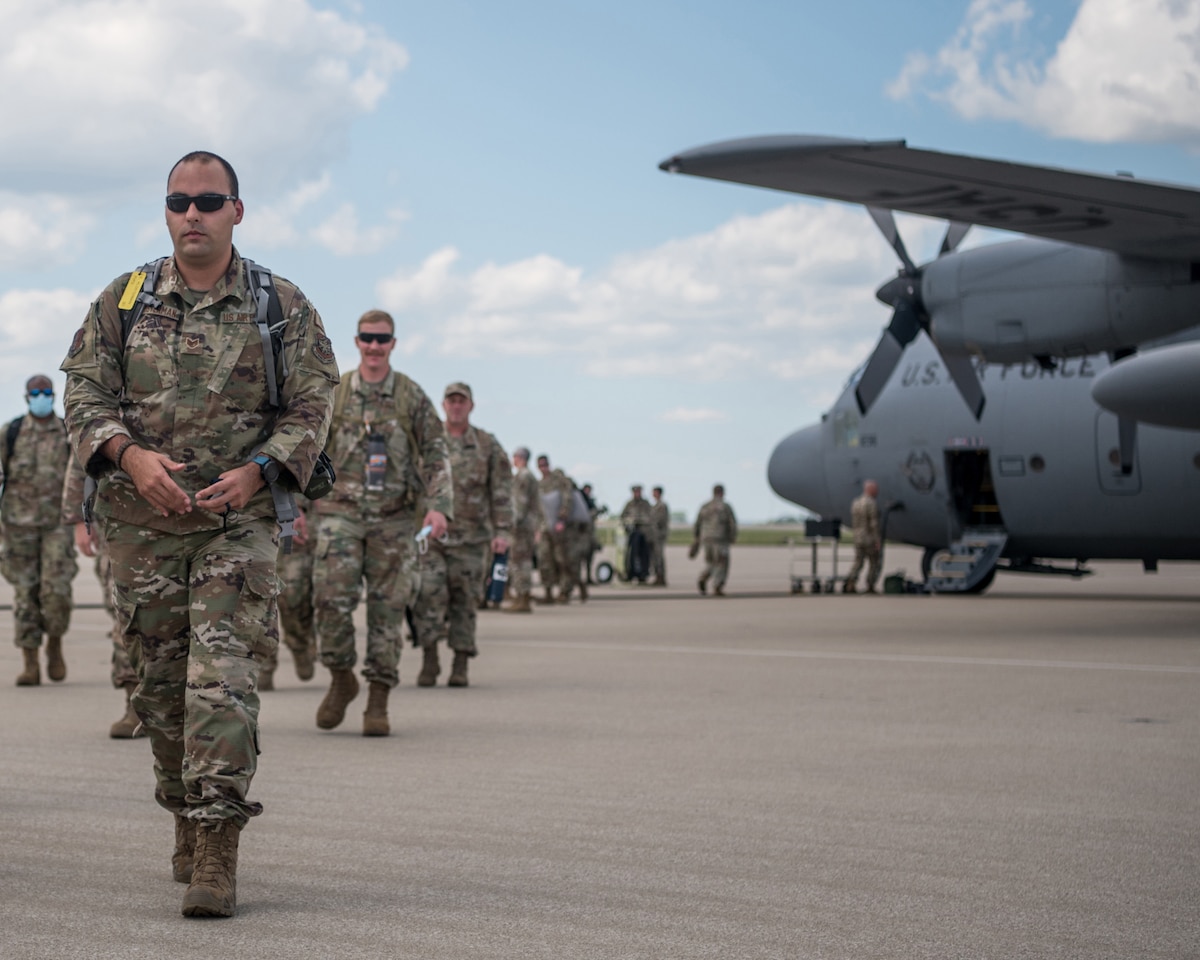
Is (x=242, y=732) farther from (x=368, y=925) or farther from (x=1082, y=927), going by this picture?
(x=1082, y=927)

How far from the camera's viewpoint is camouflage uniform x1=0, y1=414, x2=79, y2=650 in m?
10.2

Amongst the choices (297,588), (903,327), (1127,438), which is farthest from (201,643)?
(1127,438)

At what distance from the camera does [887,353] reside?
53.5 ft

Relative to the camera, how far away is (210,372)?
14.2 ft

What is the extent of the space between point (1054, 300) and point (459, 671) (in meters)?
6.96

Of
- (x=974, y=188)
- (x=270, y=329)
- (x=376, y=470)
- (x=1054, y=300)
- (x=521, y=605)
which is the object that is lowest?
(x=521, y=605)

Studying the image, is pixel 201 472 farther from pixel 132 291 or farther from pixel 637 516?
pixel 637 516

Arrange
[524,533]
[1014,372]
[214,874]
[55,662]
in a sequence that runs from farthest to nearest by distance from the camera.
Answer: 1. [1014,372]
2. [524,533]
3. [55,662]
4. [214,874]

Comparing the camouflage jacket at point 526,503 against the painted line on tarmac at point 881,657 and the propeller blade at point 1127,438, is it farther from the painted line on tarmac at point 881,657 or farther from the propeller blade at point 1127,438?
the propeller blade at point 1127,438

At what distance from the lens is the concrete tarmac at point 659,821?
12.7 ft

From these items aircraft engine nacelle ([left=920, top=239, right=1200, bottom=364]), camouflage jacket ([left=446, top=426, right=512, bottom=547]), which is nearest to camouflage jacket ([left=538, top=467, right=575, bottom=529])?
aircraft engine nacelle ([left=920, top=239, right=1200, bottom=364])

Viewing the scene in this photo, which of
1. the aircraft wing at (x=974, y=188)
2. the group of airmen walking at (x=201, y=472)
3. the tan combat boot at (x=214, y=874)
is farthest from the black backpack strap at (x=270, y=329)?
the aircraft wing at (x=974, y=188)

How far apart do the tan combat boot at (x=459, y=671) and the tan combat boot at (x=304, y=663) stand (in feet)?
3.17

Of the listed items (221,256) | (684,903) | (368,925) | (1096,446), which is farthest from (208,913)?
(1096,446)
